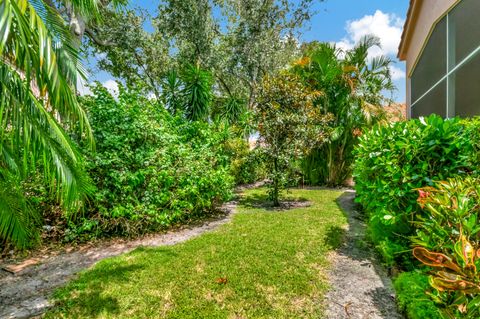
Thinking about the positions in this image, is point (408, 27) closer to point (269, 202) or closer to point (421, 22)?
point (421, 22)

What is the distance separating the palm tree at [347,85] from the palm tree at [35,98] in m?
8.99

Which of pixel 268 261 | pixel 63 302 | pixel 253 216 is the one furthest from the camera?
pixel 253 216

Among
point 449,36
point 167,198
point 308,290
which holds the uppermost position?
point 449,36

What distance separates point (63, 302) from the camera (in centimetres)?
314

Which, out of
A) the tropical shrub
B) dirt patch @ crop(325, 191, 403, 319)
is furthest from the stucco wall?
dirt patch @ crop(325, 191, 403, 319)

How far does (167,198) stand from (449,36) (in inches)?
261

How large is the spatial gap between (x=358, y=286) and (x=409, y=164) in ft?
5.94

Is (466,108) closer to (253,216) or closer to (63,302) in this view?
(253,216)

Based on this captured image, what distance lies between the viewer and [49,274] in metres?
3.93

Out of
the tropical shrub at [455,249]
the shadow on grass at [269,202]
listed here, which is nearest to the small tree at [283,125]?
the shadow on grass at [269,202]

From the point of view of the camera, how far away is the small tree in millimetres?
7891

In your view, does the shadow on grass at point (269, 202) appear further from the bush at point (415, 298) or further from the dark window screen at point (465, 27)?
the dark window screen at point (465, 27)

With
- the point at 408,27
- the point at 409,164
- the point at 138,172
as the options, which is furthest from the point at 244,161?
the point at 408,27

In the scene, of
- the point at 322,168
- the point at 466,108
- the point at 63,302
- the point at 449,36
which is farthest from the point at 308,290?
the point at 322,168
